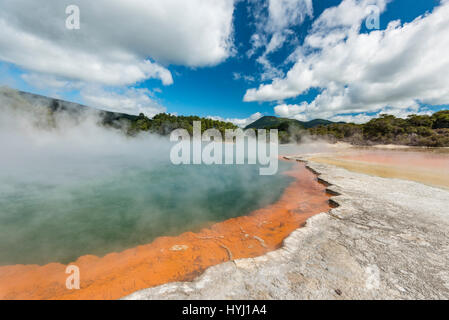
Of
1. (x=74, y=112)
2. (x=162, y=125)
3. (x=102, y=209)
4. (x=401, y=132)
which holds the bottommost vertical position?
(x=102, y=209)

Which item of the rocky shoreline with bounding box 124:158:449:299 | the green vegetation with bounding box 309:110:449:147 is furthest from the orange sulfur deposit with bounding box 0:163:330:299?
the green vegetation with bounding box 309:110:449:147

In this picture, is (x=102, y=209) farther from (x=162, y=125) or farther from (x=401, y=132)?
(x=401, y=132)

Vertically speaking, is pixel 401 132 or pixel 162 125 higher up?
pixel 162 125

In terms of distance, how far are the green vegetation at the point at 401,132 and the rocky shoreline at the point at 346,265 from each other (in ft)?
144

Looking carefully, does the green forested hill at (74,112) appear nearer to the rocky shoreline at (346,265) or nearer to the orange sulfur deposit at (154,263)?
the orange sulfur deposit at (154,263)

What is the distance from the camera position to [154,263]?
3.03m

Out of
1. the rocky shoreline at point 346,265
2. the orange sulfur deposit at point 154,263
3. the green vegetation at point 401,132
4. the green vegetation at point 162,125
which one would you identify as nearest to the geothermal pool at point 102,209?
the orange sulfur deposit at point 154,263

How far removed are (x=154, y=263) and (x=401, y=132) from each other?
175 ft

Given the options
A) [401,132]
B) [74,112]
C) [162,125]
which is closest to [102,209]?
[74,112]

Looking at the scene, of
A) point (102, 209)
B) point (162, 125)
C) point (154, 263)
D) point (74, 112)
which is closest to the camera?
point (154, 263)

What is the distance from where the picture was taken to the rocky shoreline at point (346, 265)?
2043 millimetres
